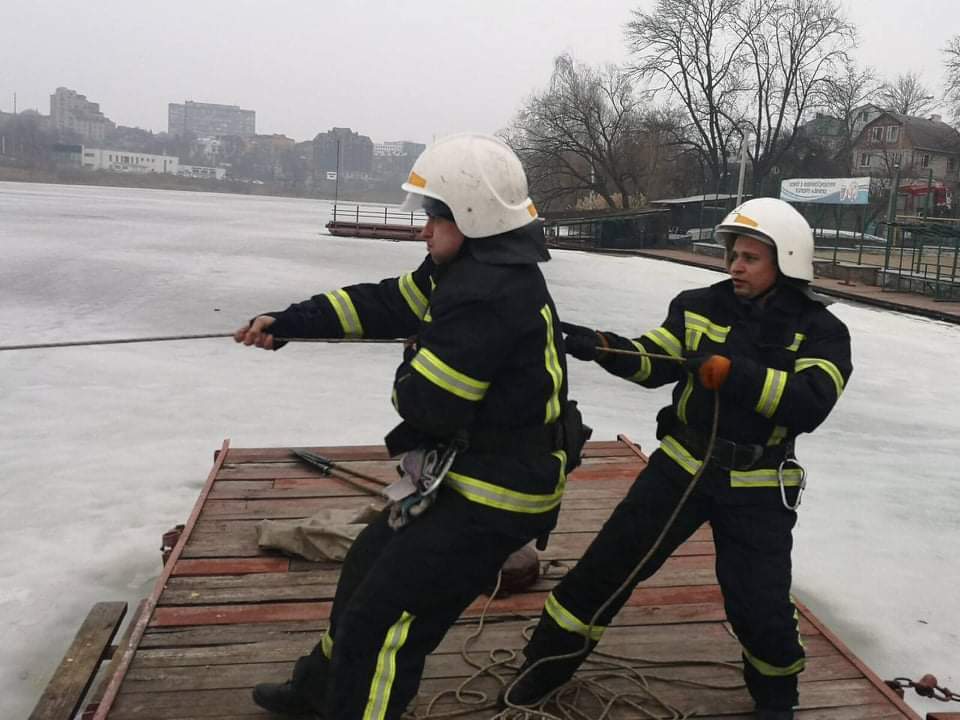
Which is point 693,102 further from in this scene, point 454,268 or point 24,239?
point 454,268

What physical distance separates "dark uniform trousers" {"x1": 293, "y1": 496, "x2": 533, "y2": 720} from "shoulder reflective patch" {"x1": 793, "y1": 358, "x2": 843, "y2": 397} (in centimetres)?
103

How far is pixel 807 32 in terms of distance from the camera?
42688 mm

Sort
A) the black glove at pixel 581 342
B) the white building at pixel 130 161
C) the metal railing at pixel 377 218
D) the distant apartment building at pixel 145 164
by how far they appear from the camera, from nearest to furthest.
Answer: the black glove at pixel 581 342 < the metal railing at pixel 377 218 < the distant apartment building at pixel 145 164 < the white building at pixel 130 161

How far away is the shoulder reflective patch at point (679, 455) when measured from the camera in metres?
2.76

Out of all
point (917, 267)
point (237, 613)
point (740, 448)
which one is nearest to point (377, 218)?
point (917, 267)

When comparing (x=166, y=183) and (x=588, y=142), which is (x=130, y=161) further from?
(x=588, y=142)

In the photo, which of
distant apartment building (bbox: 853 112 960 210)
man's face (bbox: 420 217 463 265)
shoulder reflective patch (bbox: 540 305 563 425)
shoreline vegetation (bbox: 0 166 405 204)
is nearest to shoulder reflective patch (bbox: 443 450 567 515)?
shoulder reflective patch (bbox: 540 305 563 425)

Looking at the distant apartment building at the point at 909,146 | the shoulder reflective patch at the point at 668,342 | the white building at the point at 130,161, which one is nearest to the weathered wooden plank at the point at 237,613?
the shoulder reflective patch at the point at 668,342

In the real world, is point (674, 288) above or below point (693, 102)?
below

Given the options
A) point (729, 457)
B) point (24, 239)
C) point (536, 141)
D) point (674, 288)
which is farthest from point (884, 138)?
point (729, 457)

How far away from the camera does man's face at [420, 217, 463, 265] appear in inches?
87.1

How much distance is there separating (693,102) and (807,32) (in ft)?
19.6

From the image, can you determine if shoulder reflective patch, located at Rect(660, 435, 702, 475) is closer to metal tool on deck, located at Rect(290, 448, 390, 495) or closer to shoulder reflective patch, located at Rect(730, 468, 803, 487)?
shoulder reflective patch, located at Rect(730, 468, 803, 487)

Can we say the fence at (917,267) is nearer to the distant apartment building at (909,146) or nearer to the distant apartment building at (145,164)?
the distant apartment building at (909,146)
